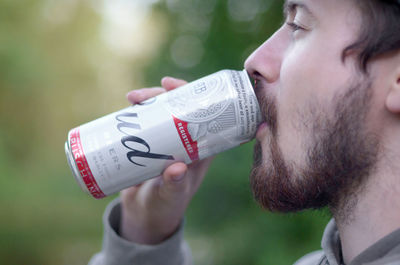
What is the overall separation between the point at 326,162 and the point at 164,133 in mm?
353

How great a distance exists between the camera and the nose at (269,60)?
1.02m

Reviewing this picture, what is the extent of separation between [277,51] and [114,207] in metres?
0.74

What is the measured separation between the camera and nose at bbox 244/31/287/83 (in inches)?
40.0

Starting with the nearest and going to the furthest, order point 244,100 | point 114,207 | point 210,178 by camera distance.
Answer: point 244,100 < point 114,207 < point 210,178

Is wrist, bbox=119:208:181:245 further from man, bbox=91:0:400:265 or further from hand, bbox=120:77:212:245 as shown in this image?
man, bbox=91:0:400:265

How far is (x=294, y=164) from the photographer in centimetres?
95

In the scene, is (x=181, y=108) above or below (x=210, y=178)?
above

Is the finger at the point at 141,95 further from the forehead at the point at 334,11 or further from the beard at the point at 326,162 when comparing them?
the forehead at the point at 334,11

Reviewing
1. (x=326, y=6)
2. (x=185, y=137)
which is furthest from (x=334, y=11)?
(x=185, y=137)

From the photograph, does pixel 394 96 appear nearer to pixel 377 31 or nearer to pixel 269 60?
pixel 377 31

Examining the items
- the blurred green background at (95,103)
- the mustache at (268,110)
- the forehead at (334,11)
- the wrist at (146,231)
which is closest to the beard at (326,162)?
the mustache at (268,110)

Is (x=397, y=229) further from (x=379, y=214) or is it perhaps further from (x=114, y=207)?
(x=114, y=207)

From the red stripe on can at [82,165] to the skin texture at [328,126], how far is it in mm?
167

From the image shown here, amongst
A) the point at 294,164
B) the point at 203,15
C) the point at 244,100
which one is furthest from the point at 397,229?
the point at 203,15
